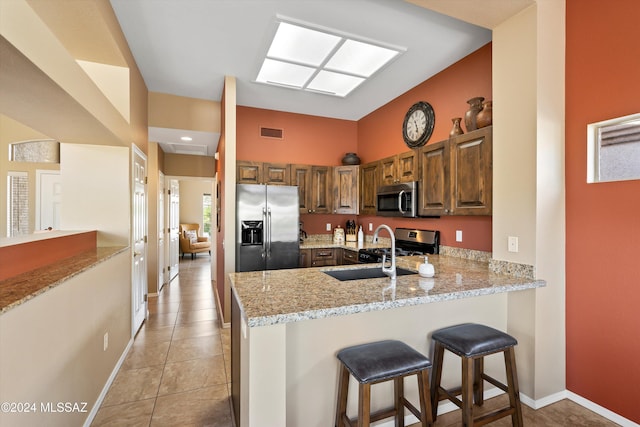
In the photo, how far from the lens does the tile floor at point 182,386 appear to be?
197cm

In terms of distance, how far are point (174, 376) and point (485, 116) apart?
3496 millimetres

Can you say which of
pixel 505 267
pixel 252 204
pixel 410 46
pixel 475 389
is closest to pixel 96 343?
pixel 252 204

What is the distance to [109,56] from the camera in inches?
103

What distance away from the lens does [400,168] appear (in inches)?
137

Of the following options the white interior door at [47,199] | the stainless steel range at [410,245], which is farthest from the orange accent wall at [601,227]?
the white interior door at [47,199]

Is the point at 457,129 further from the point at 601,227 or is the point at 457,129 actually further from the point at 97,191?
the point at 97,191

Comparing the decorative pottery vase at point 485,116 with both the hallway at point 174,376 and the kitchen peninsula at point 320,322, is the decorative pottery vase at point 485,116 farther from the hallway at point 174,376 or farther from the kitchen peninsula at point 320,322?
the hallway at point 174,376

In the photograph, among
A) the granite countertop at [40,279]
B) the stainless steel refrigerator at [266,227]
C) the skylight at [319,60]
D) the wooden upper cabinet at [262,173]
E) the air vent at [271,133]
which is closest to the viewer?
the granite countertop at [40,279]

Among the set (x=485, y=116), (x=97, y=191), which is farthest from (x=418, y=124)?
(x=97, y=191)

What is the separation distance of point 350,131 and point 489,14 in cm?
294

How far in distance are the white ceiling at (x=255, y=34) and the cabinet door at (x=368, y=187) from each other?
1.04 meters

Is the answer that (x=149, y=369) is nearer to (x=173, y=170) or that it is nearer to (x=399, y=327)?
(x=399, y=327)

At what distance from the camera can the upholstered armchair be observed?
897cm

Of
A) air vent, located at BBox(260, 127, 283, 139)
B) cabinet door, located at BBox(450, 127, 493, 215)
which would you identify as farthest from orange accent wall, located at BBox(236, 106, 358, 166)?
cabinet door, located at BBox(450, 127, 493, 215)
